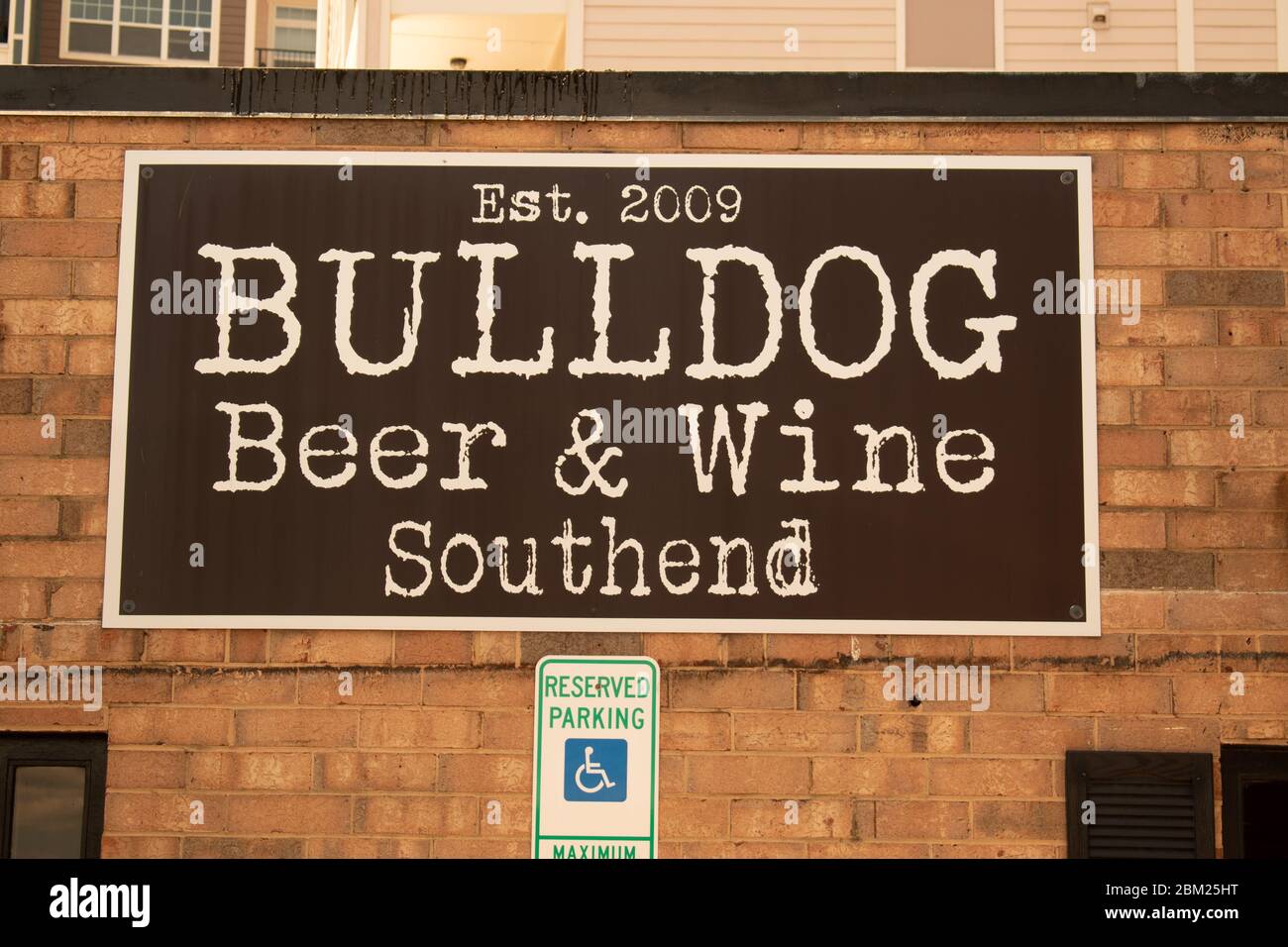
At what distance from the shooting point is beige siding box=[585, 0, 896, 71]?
8.58 meters

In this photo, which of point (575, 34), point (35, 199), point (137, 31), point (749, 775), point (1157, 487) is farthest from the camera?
point (137, 31)

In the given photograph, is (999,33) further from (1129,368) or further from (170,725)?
(170,725)

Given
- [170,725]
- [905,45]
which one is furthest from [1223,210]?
[170,725]

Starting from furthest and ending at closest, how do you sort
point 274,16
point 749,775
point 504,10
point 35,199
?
point 274,16 < point 504,10 < point 35,199 < point 749,775

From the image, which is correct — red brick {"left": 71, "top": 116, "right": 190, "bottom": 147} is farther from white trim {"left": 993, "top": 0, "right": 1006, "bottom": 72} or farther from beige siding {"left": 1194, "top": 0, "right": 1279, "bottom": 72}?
beige siding {"left": 1194, "top": 0, "right": 1279, "bottom": 72}

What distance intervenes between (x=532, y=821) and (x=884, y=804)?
4.92ft

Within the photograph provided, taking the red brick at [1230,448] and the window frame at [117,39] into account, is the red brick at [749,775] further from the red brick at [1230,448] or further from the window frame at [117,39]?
the window frame at [117,39]

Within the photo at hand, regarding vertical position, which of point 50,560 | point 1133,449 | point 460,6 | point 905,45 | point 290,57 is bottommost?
point 50,560

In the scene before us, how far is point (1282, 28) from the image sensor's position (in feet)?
28.5

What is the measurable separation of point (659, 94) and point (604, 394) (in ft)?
4.55

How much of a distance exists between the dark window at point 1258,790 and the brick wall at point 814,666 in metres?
0.11

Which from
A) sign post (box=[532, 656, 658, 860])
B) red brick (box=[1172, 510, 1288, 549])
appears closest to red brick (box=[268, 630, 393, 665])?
sign post (box=[532, 656, 658, 860])

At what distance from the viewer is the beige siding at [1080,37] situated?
8.70 meters

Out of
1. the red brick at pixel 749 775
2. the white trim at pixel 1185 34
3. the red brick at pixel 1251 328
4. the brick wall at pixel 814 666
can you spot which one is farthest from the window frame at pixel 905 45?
the red brick at pixel 749 775
